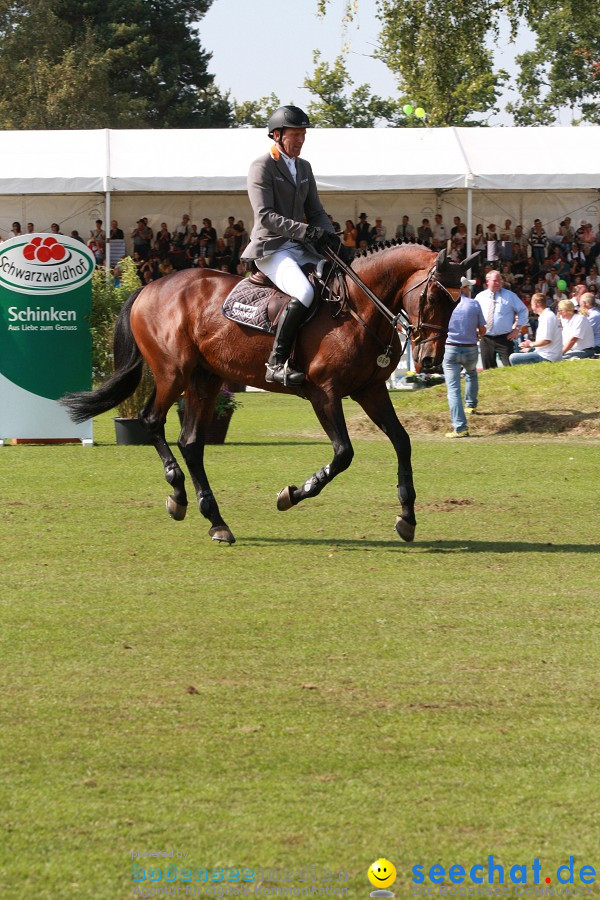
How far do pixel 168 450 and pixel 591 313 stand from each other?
44.2ft

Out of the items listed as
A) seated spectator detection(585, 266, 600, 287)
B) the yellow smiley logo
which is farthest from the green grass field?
seated spectator detection(585, 266, 600, 287)

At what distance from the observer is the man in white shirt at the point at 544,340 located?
20484mm

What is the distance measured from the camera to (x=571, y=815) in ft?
14.2

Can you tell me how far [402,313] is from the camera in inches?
384

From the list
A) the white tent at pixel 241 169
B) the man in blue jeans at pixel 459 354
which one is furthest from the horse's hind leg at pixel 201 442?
the white tent at pixel 241 169

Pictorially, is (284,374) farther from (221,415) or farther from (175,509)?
(221,415)

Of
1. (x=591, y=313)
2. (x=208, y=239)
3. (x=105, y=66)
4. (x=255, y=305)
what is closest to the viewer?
(x=255, y=305)

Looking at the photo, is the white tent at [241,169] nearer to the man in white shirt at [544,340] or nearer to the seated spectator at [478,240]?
the seated spectator at [478,240]

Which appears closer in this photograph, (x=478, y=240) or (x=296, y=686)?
(x=296, y=686)

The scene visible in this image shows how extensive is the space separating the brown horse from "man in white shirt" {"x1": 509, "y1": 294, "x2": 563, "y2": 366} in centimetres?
1066

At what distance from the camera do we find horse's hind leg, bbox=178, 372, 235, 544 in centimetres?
980

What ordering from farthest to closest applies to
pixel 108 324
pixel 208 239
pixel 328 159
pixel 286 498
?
pixel 208 239, pixel 328 159, pixel 108 324, pixel 286 498

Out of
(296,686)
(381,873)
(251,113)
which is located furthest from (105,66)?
(381,873)

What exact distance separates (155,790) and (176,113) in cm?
6614
